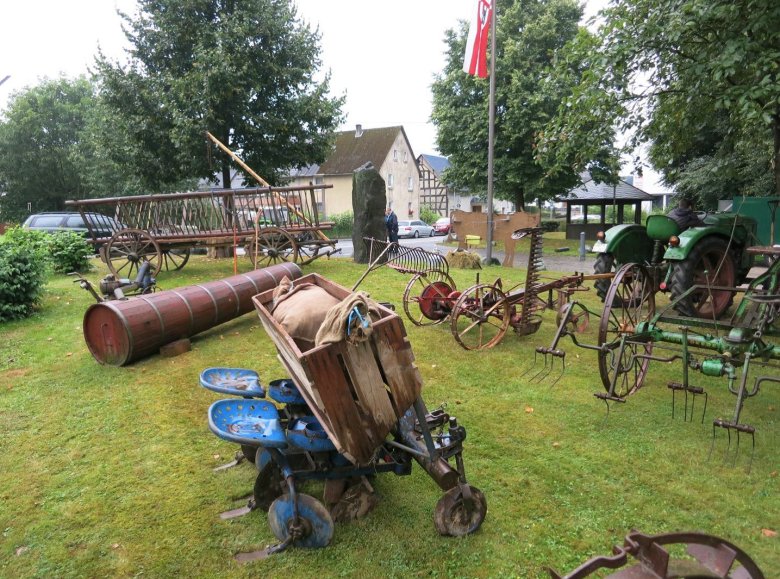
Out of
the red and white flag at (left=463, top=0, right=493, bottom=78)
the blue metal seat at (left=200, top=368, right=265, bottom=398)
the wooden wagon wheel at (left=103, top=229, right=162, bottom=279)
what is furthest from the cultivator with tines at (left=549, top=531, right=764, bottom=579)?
the red and white flag at (left=463, top=0, right=493, bottom=78)

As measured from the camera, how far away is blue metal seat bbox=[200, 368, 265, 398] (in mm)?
3860

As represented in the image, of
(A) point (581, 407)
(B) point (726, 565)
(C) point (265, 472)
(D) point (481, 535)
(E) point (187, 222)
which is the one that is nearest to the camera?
(B) point (726, 565)

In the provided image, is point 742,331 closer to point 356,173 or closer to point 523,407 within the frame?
point 523,407

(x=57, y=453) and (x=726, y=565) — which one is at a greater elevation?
(x=726, y=565)

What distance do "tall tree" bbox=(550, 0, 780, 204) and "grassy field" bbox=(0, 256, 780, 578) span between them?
3.74 meters

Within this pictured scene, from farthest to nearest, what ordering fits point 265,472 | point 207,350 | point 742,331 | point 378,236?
1. point 378,236
2. point 207,350
3. point 742,331
4. point 265,472

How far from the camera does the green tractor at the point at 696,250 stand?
7.20 metres

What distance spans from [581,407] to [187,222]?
9.36m

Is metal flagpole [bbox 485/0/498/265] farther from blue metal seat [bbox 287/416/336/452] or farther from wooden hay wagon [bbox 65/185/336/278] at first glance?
blue metal seat [bbox 287/416/336/452]

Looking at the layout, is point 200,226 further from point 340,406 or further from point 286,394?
point 340,406

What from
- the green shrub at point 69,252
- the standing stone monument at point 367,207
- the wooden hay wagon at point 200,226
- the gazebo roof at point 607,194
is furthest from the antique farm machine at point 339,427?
the gazebo roof at point 607,194

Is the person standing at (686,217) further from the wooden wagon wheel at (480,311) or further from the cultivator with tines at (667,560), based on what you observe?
the cultivator with tines at (667,560)

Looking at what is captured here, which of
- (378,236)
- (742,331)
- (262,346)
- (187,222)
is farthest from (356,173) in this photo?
(742,331)

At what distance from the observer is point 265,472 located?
3352mm
